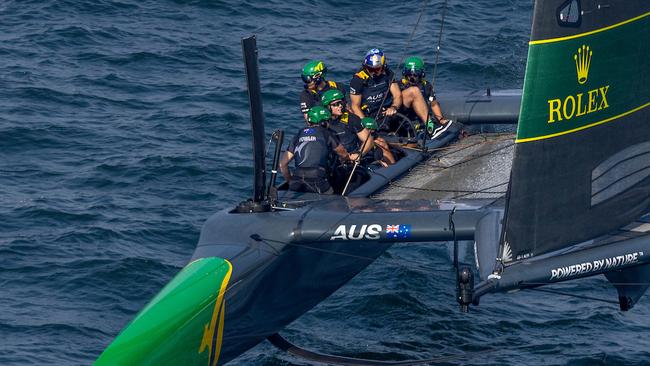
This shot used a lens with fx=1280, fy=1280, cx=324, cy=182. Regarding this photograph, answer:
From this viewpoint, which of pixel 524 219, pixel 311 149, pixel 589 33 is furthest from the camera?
pixel 311 149

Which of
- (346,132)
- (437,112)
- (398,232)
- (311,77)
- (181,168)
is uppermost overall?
(311,77)

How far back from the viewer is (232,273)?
1095 centimetres

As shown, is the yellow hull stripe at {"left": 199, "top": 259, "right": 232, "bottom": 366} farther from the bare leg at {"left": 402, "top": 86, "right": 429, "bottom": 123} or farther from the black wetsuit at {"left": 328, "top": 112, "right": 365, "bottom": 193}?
the bare leg at {"left": 402, "top": 86, "right": 429, "bottom": 123}

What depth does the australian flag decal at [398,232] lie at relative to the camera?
10898mm

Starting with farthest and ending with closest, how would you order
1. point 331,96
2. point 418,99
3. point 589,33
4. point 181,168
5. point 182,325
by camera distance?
point 181,168 < point 418,99 < point 331,96 < point 182,325 < point 589,33

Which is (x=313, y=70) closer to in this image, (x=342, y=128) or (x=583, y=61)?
(x=342, y=128)

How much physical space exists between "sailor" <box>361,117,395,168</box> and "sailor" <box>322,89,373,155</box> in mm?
103

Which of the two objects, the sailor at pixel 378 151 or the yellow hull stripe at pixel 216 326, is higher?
the sailor at pixel 378 151

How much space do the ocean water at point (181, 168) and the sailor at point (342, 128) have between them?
1562mm

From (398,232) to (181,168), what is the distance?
5.95m

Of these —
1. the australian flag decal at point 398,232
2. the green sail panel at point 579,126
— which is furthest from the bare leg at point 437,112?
the green sail panel at point 579,126

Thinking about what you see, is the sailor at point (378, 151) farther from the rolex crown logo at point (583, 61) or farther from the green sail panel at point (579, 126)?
the rolex crown logo at point (583, 61)

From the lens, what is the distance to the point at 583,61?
9.67 metres

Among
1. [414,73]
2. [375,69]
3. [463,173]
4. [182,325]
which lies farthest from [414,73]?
[182,325]
